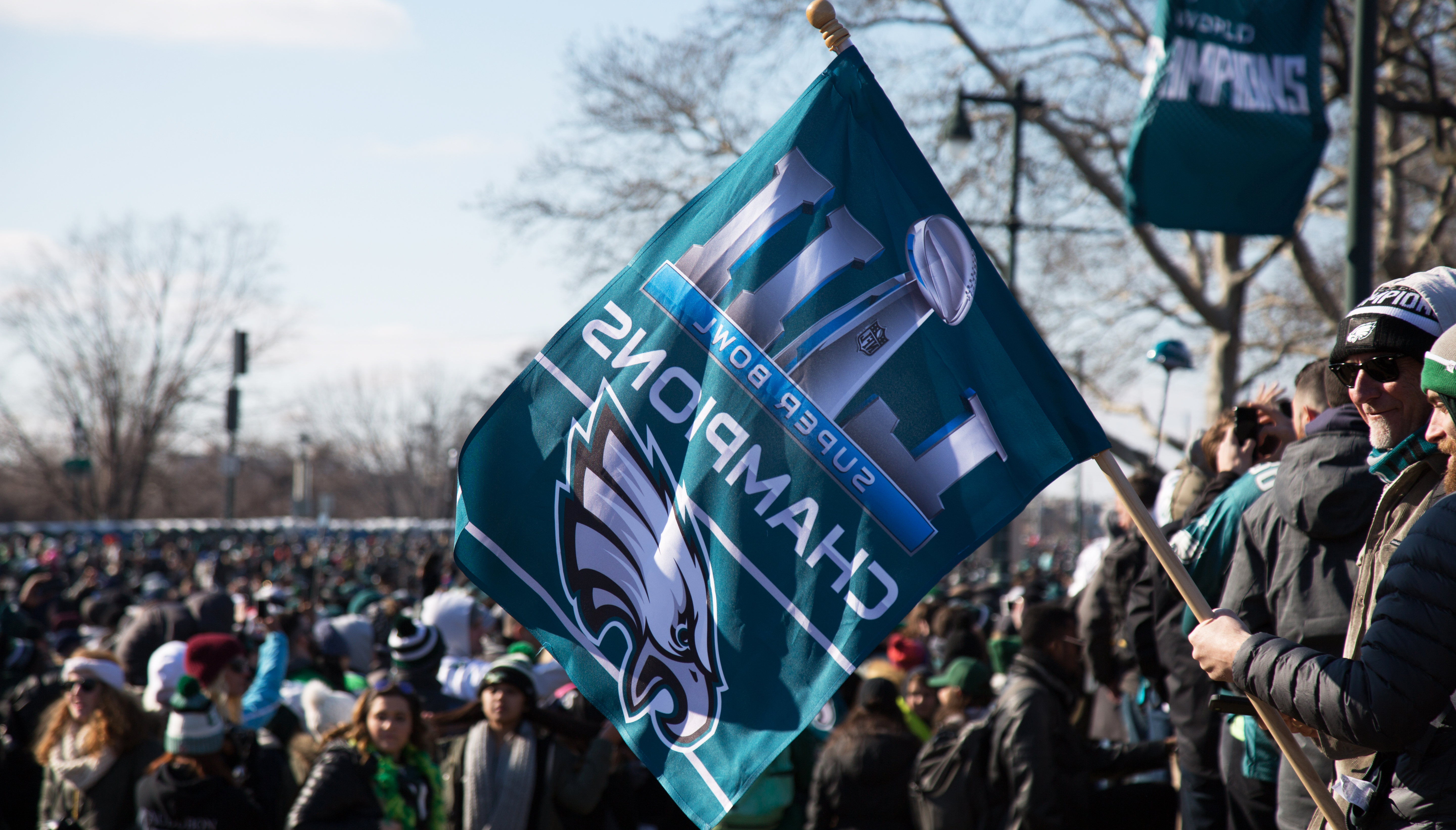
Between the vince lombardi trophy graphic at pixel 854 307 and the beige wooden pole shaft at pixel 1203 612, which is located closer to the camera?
the beige wooden pole shaft at pixel 1203 612

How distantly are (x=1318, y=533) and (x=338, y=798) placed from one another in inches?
155

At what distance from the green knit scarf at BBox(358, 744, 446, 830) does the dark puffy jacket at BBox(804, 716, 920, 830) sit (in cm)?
184

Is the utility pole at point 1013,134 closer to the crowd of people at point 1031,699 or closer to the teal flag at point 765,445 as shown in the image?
the crowd of people at point 1031,699

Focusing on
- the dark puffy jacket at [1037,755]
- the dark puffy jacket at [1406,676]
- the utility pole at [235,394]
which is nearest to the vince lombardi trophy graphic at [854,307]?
the dark puffy jacket at [1406,676]

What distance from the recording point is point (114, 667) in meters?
6.15

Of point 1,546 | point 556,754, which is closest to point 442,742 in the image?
point 556,754

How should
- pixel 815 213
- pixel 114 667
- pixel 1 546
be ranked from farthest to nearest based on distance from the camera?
1. pixel 1 546
2. pixel 114 667
3. pixel 815 213

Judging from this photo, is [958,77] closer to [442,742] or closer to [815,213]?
[442,742]

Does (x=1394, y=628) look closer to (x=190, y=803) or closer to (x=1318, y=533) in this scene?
(x=1318, y=533)

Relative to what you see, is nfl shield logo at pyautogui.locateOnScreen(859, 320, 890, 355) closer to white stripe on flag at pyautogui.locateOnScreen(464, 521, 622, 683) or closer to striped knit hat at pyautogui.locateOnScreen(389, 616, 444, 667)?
white stripe on flag at pyautogui.locateOnScreen(464, 521, 622, 683)

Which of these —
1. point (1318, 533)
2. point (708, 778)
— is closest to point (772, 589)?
point (708, 778)

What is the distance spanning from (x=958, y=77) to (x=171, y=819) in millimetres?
16583

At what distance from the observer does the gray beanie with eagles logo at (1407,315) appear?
2.40m

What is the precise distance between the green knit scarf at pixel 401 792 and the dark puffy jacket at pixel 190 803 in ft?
1.67
